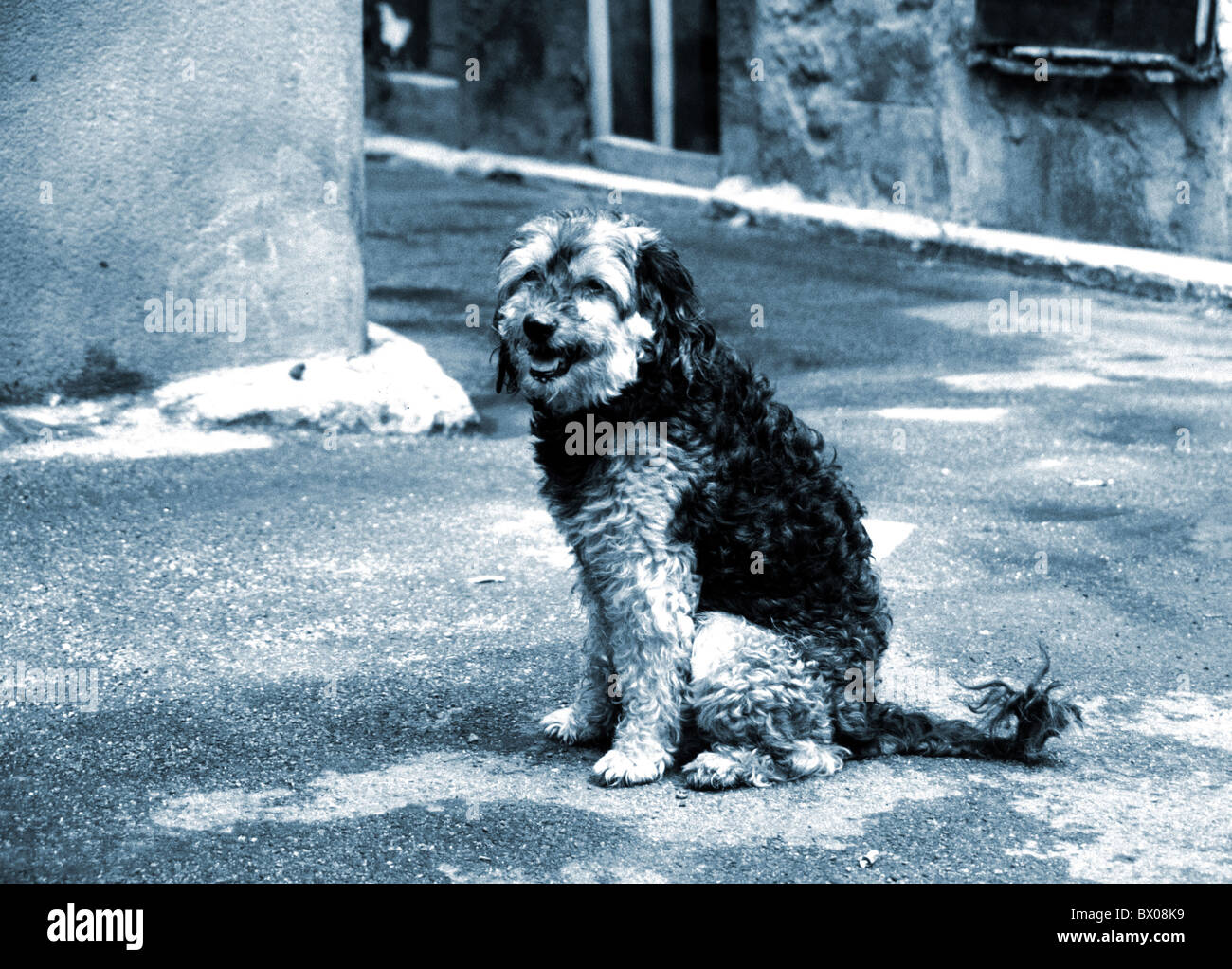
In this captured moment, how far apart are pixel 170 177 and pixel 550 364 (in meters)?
4.10

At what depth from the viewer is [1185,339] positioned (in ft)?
31.8

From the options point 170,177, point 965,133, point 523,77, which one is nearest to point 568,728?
point 170,177

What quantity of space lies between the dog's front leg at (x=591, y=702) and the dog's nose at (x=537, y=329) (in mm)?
837

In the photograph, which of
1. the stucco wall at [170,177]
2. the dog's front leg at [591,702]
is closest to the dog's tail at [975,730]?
the dog's front leg at [591,702]

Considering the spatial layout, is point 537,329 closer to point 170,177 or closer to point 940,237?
point 170,177

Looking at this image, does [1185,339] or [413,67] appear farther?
[413,67]

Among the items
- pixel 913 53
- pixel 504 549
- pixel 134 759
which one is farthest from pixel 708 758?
pixel 913 53

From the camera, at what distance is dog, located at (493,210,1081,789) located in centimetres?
413

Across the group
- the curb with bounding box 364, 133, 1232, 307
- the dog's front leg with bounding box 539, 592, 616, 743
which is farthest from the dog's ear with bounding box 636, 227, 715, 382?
the curb with bounding box 364, 133, 1232, 307

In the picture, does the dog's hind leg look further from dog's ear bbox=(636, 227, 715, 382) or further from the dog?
dog's ear bbox=(636, 227, 715, 382)

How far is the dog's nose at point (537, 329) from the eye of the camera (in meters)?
4.08

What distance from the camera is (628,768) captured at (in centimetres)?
429

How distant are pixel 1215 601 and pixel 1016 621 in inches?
29.1

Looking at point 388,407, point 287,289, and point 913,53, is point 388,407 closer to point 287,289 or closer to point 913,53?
point 287,289
